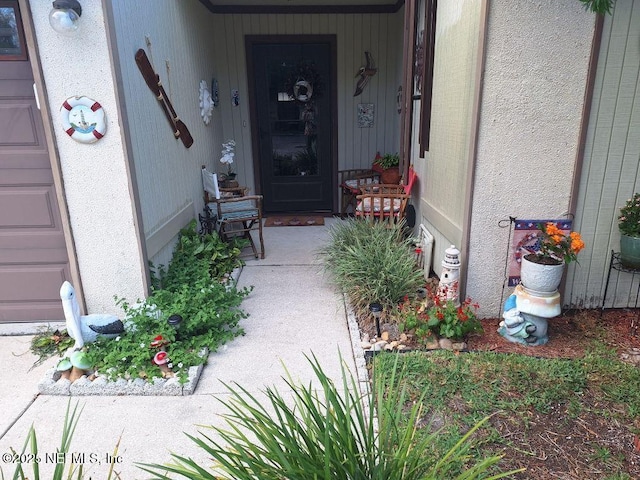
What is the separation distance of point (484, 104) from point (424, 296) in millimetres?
1462

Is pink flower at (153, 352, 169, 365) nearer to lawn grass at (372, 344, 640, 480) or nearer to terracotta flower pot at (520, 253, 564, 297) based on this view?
lawn grass at (372, 344, 640, 480)

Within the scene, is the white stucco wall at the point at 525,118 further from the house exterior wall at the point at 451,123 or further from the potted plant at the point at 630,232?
the potted plant at the point at 630,232

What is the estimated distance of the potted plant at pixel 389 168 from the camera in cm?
557

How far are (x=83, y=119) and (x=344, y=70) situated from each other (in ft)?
12.6

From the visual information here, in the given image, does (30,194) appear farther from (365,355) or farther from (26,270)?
(365,355)

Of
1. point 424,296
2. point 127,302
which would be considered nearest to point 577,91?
point 424,296

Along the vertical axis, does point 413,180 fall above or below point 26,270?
above

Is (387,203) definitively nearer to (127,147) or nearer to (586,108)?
(586,108)

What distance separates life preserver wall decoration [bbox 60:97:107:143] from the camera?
2678 mm

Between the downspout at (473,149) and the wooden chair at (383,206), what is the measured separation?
1.04 meters

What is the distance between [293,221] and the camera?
593 cm

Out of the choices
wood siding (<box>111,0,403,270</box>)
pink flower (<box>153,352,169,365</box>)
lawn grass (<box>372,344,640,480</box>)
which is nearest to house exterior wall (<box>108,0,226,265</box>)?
wood siding (<box>111,0,403,270</box>)

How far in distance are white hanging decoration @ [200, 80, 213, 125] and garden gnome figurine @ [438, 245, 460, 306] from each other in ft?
10.6

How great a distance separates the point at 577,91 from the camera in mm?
2725
